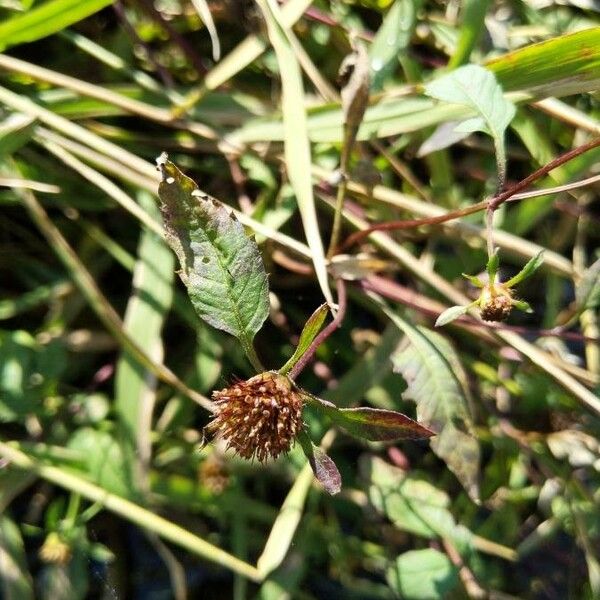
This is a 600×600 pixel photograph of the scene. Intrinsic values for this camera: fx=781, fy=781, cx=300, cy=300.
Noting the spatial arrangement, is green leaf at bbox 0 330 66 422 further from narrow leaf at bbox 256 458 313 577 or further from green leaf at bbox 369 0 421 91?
green leaf at bbox 369 0 421 91

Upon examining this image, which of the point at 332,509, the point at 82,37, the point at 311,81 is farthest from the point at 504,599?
the point at 82,37

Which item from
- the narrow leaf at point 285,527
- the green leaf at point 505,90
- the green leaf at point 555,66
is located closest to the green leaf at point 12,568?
the narrow leaf at point 285,527

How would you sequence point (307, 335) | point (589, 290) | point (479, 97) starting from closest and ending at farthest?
point (307, 335), point (479, 97), point (589, 290)

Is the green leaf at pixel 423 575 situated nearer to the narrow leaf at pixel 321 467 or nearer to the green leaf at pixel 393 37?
the narrow leaf at pixel 321 467

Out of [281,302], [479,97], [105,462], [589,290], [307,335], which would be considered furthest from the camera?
[281,302]

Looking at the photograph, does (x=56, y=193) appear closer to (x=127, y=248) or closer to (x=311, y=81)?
(x=127, y=248)

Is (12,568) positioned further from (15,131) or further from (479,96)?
(479,96)

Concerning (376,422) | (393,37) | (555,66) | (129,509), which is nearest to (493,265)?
(376,422)
